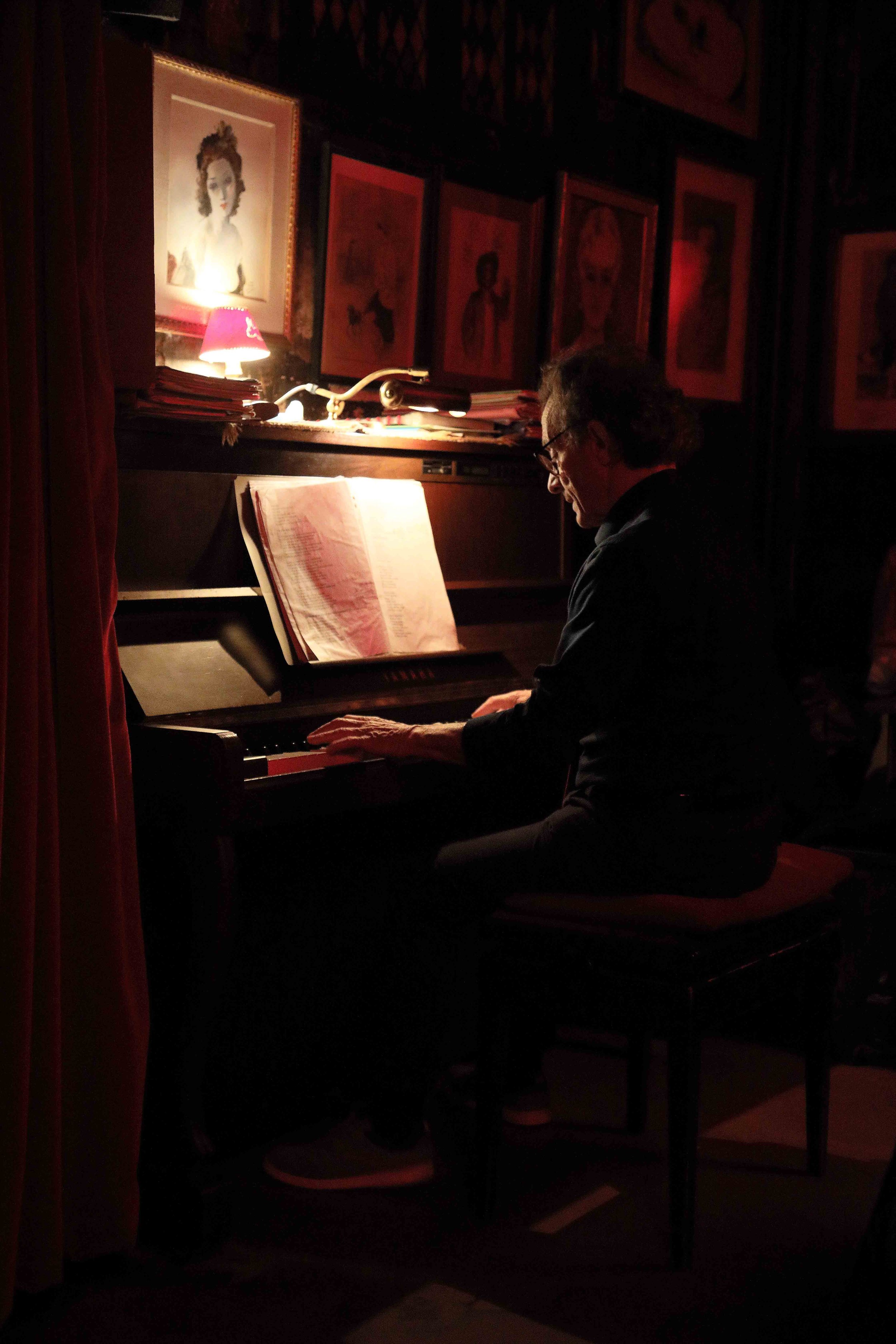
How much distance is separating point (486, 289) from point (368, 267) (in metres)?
0.45

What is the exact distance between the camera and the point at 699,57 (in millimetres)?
4059

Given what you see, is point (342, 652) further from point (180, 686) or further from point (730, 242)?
point (730, 242)

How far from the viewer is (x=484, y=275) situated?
3.55m

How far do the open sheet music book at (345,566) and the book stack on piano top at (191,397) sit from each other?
0.55 feet

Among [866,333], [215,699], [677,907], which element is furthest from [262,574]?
[866,333]

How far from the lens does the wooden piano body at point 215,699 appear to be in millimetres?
2146

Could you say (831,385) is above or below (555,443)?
above

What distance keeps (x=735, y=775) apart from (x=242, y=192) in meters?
1.61

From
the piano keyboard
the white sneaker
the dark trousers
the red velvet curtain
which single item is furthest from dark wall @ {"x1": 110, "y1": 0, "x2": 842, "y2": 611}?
the white sneaker

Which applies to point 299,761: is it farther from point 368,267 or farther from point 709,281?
point 709,281

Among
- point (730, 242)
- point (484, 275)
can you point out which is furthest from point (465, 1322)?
point (730, 242)

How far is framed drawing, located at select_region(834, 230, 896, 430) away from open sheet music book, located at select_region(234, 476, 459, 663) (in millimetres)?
1917

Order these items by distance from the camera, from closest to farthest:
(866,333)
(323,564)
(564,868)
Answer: (564,868), (323,564), (866,333)

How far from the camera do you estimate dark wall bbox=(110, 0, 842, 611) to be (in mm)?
3016
